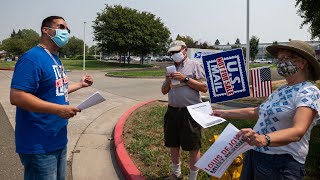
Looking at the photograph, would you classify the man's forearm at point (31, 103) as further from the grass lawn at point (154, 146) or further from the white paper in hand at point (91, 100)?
the grass lawn at point (154, 146)

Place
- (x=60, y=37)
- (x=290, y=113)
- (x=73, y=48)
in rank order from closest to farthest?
1. (x=290, y=113)
2. (x=60, y=37)
3. (x=73, y=48)

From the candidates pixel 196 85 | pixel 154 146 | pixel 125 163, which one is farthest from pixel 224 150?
pixel 154 146

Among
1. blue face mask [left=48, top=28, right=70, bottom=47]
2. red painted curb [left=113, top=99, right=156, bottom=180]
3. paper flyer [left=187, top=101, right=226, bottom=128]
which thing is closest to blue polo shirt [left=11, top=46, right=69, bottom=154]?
blue face mask [left=48, top=28, right=70, bottom=47]

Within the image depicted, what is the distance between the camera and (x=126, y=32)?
4062 cm

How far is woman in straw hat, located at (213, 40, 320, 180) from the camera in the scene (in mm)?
2203

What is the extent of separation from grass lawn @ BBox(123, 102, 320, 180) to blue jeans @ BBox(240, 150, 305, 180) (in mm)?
2083

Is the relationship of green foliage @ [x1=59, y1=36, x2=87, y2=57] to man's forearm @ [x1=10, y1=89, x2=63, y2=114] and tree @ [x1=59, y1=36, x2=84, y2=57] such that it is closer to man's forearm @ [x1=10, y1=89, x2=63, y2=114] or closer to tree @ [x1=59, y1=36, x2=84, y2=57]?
tree @ [x1=59, y1=36, x2=84, y2=57]

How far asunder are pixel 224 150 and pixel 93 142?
474 centimetres

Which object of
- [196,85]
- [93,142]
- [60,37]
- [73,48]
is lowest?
[93,142]

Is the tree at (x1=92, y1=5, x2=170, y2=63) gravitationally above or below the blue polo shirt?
above

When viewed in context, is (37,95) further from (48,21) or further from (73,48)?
(73,48)

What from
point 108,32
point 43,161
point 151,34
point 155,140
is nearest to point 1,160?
point 155,140

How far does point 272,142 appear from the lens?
206 centimetres

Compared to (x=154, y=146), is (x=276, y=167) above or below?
above
